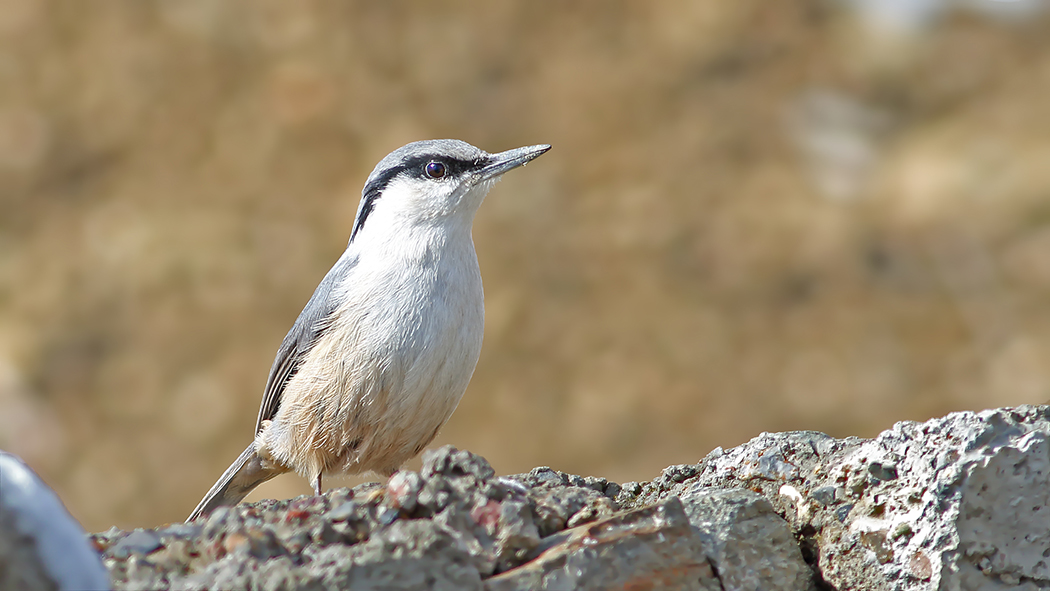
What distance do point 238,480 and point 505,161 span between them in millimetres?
2059

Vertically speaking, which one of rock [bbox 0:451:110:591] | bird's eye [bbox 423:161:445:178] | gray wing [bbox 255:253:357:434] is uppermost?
bird's eye [bbox 423:161:445:178]

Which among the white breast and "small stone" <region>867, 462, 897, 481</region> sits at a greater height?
the white breast

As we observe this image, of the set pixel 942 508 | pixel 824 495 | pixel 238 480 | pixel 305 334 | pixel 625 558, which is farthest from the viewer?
pixel 238 480

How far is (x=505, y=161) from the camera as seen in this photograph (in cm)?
441

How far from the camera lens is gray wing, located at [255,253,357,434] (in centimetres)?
427

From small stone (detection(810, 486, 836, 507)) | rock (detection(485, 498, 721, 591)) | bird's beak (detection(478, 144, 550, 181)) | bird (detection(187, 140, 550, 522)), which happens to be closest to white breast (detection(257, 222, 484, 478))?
bird (detection(187, 140, 550, 522))

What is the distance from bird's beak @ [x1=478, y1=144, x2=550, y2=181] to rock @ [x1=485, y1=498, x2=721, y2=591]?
2179mm

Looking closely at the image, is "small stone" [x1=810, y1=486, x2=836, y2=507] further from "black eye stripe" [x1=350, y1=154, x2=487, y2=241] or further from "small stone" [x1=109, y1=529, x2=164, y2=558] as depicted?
"black eye stripe" [x1=350, y1=154, x2=487, y2=241]

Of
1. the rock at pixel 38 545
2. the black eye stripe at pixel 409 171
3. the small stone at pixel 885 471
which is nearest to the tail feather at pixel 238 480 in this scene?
the black eye stripe at pixel 409 171

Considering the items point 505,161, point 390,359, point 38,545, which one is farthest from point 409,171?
point 38,545

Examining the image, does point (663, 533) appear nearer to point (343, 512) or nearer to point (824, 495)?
point (824, 495)

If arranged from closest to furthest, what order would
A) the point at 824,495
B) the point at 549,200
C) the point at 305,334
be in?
1. the point at 824,495
2. the point at 305,334
3. the point at 549,200

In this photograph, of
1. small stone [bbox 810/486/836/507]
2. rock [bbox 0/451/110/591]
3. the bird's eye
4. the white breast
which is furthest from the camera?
the bird's eye

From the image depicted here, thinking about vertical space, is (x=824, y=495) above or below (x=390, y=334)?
below
